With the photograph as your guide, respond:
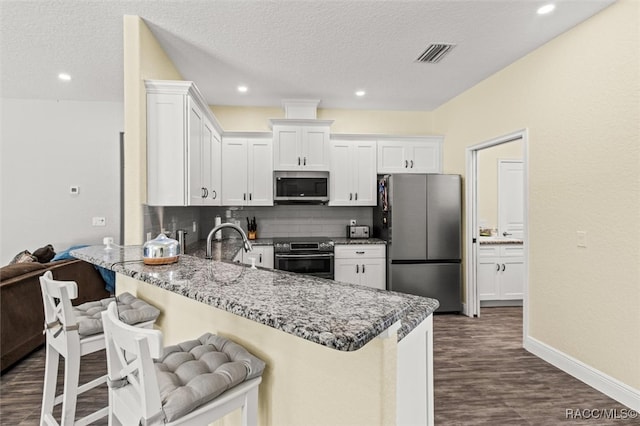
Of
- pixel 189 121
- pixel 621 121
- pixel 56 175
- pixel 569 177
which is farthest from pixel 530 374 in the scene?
pixel 56 175

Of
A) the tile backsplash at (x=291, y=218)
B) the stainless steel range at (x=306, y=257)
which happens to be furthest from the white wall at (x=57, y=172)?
the stainless steel range at (x=306, y=257)

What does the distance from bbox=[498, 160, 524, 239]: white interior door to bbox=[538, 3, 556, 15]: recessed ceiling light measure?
9.11 ft

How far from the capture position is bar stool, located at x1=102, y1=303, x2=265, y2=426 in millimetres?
860

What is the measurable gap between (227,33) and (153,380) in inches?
103

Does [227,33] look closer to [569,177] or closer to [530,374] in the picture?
[569,177]

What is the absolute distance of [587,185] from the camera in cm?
242

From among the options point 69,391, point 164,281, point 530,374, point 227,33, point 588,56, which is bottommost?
point 530,374

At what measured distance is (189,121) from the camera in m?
2.59

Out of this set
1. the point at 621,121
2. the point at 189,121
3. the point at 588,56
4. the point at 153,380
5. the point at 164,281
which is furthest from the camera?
the point at 189,121

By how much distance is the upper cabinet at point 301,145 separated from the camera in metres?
4.33

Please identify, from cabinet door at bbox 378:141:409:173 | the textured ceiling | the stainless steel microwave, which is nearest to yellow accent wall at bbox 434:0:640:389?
the textured ceiling

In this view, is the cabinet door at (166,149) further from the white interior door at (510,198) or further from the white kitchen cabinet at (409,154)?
the white interior door at (510,198)

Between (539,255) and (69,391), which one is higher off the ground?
(539,255)

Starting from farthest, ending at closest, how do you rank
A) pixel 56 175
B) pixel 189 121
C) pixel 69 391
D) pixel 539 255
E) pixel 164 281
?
pixel 56 175
pixel 539 255
pixel 189 121
pixel 69 391
pixel 164 281
